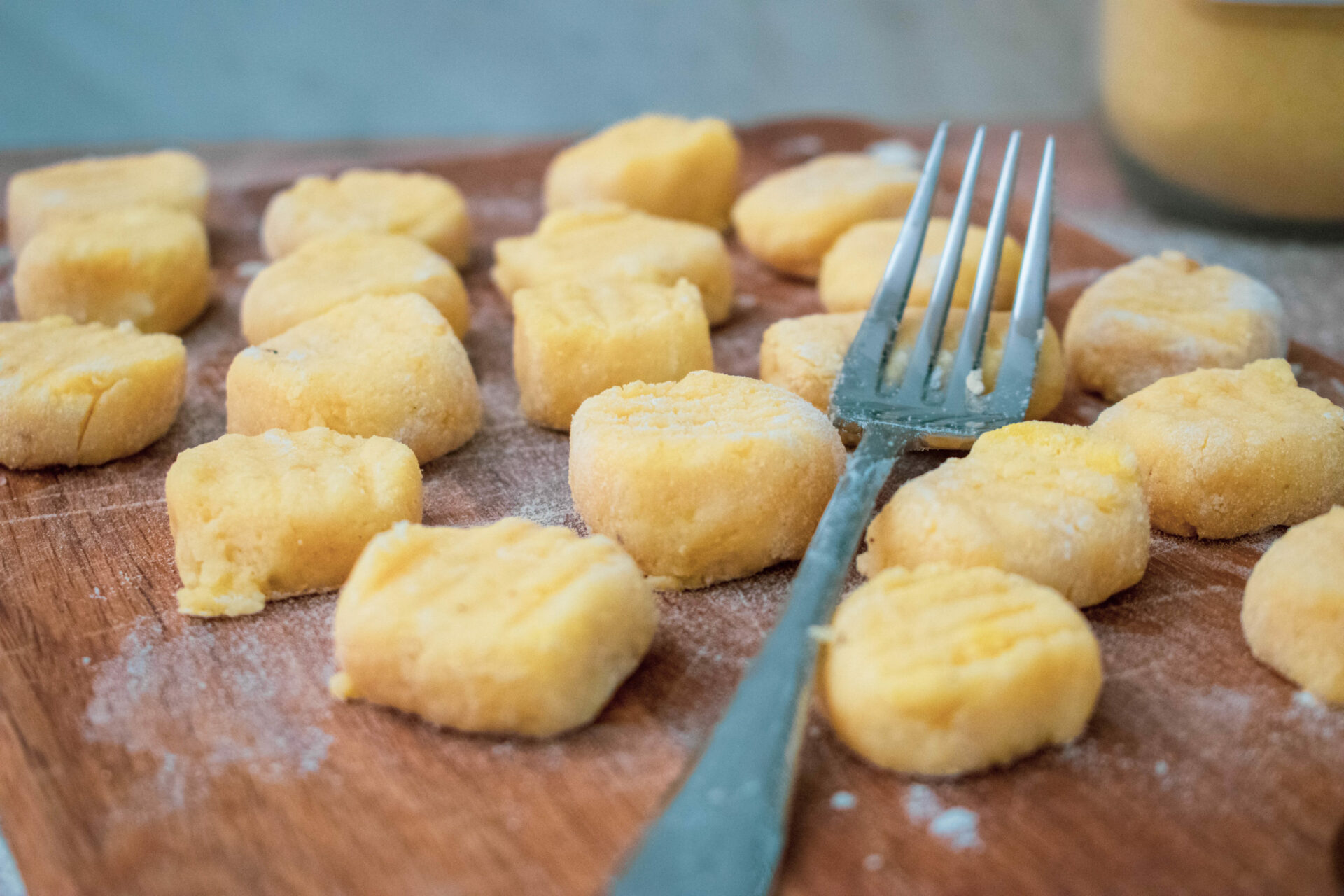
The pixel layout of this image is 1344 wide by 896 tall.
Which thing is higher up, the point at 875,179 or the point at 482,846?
the point at 875,179

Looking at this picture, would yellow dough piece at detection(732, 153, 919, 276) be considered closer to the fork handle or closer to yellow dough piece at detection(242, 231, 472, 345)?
yellow dough piece at detection(242, 231, 472, 345)

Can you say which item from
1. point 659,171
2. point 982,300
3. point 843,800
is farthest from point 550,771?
point 659,171

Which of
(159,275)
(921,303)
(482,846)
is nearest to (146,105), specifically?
(159,275)

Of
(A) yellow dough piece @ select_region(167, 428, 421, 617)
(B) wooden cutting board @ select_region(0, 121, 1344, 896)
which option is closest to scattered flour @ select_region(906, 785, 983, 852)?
(B) wooden cutting board @ select_region(0, 121, 1344, 896)

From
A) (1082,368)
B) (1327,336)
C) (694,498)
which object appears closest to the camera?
(694,498)

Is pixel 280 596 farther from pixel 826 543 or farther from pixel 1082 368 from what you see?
pixel 1082 368

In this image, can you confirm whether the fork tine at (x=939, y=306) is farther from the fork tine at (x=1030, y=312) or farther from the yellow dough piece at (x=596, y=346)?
the yellow dough piece at (x=596, y=346)

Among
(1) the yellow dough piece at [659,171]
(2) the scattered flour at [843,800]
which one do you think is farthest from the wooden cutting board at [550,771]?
(1) the yellow dough piece at [659,171]

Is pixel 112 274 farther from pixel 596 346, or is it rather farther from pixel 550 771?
pixel 550 771
